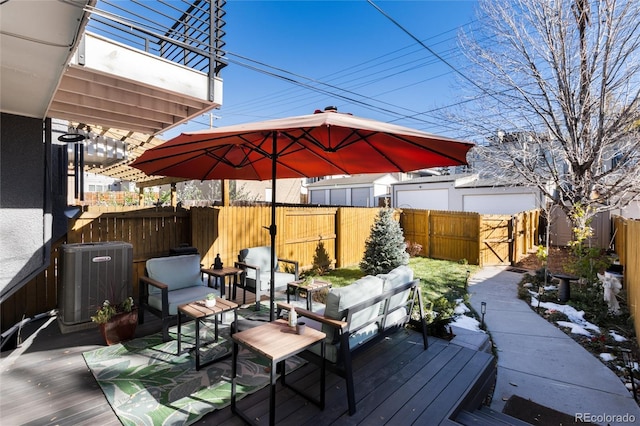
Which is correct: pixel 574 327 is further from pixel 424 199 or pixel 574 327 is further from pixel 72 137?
pixel 424 199

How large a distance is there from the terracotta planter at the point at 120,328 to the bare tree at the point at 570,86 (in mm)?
8456

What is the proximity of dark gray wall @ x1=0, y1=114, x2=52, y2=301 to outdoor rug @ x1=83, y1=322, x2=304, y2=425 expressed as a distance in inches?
47.6

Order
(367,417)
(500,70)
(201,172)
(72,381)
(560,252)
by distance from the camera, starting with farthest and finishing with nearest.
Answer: (560,252)
(500,70)
(201,172)
(72,381)
(367,417)

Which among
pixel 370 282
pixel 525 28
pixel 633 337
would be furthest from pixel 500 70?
pixel 370 282

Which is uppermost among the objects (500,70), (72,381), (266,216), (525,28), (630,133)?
(525,28)

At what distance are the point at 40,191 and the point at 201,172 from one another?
81.6 inches

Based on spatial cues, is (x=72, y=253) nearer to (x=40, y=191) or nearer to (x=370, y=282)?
(x=40, y=191)

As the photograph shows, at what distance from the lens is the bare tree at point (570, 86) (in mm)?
6184

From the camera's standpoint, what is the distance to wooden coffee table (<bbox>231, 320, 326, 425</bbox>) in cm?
214

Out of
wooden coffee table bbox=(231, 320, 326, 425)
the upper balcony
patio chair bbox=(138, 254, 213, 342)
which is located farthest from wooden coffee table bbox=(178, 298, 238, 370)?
the upper balcony

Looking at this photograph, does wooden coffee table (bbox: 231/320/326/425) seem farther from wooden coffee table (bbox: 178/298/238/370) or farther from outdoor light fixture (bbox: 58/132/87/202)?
outdoor light fixture (bbox: 58/132/87/202)

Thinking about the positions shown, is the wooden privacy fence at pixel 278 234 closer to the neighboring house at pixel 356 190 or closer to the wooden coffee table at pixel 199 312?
the wooden coffee table at pixel 199 312

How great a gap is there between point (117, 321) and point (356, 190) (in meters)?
20.8

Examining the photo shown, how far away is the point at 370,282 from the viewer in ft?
9.71
